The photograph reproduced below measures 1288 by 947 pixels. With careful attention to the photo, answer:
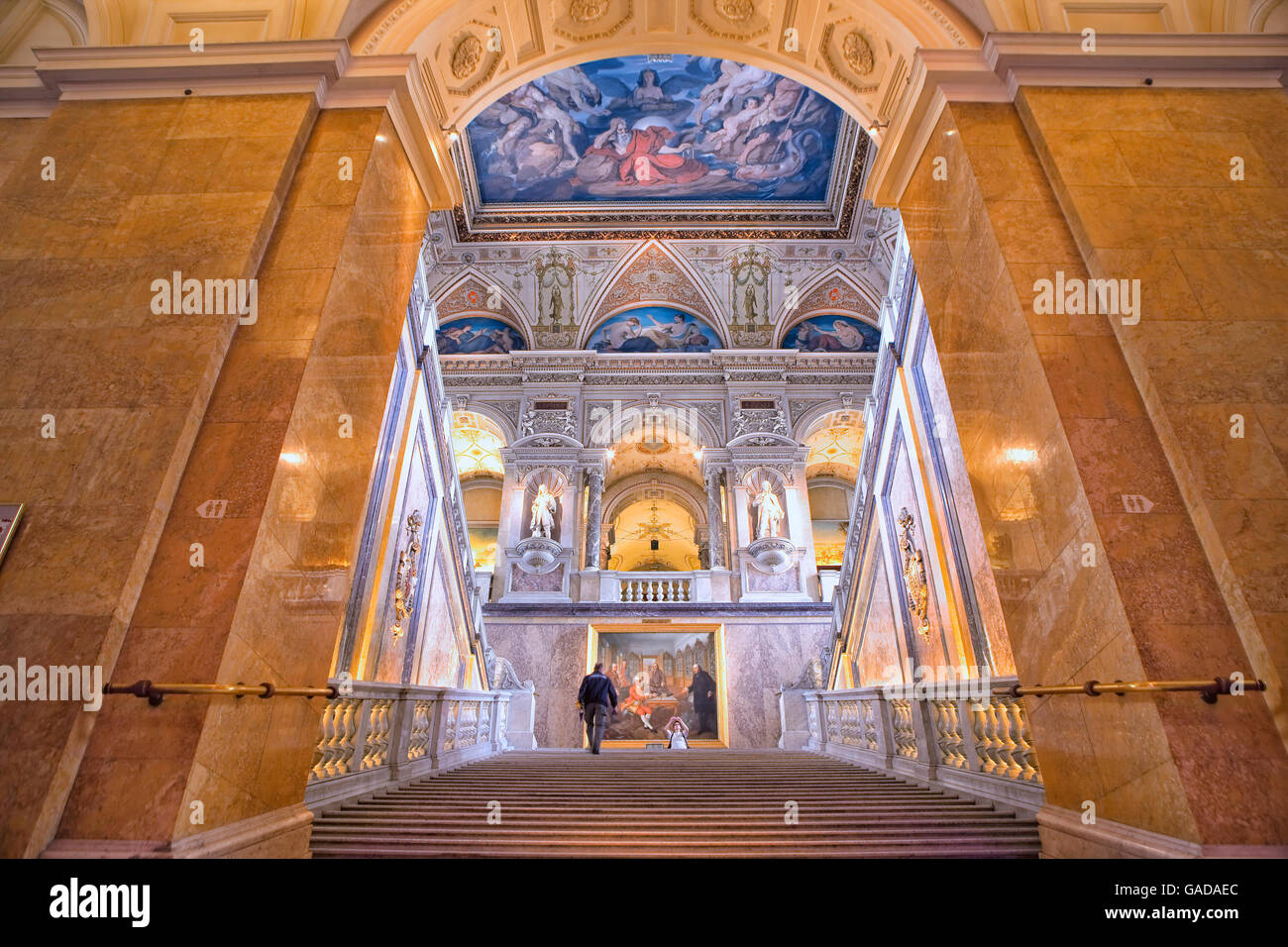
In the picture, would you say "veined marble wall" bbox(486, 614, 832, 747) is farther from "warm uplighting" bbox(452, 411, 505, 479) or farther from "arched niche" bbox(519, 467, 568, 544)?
"warm uplighting" bbox(452, 411, 505, 479)

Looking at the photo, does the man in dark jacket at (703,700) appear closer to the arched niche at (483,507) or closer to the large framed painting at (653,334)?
the large framed painting at (653,334)

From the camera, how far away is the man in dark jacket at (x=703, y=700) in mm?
12402

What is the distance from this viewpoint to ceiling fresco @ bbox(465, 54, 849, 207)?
13445mm

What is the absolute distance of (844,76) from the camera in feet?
18.8

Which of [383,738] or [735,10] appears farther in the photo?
[735,10]

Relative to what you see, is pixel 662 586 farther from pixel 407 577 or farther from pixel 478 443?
pixel 407 577

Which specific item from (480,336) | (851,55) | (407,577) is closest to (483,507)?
(480,336)

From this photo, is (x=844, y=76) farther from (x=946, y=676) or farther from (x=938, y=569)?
(x=946, y=676)

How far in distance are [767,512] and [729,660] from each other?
3.62 meters

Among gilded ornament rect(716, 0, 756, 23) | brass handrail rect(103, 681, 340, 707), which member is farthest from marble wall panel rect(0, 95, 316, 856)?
gilded ornament rect(716, 0, 756, 23)

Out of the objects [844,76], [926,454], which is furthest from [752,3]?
[926,454]

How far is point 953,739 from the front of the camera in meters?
4.25

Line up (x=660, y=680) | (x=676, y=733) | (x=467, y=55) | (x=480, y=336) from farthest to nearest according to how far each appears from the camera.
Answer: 1. (x=480, y=336)
2. (x=660, y=680)
3. (x=676, y=733)
4. (x=467, y=55)

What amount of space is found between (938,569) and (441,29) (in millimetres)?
5935
